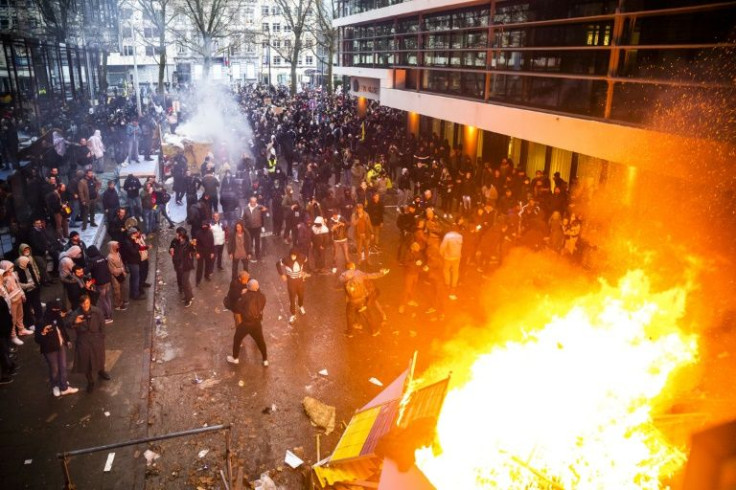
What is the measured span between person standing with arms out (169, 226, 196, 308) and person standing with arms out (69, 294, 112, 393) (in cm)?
294

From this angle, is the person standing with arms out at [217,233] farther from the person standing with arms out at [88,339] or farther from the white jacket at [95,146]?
the white jacket at [95,146]

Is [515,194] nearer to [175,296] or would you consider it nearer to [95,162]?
[175,296]

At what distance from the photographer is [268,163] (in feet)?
61.5

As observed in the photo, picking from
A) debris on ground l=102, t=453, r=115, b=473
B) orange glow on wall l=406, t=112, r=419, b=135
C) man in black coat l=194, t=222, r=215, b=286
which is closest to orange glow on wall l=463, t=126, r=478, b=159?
orange glow on wall l=406, t=112, r=419, b=135

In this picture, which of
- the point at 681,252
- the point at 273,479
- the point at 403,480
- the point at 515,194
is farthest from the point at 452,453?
the point at 515,194

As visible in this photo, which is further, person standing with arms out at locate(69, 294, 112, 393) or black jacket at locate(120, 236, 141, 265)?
black jacket at locate(120, 236, 141, 265)

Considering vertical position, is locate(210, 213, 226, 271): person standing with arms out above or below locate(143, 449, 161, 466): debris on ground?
above

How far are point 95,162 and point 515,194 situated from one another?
50.0 feet

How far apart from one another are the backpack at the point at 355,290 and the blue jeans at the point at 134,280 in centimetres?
476

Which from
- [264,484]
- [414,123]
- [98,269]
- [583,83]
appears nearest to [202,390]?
[264,484]

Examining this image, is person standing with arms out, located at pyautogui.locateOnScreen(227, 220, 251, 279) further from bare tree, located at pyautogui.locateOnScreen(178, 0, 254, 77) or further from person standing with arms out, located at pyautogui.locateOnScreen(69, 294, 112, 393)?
bare tree, located at pyautogui.locateOnScreen(178, 0, 254, 77)

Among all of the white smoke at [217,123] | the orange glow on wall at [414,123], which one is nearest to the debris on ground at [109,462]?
the white smoke at [217,123]

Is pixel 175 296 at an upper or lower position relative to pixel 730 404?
lower

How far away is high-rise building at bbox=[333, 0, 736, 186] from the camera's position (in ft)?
30.9
